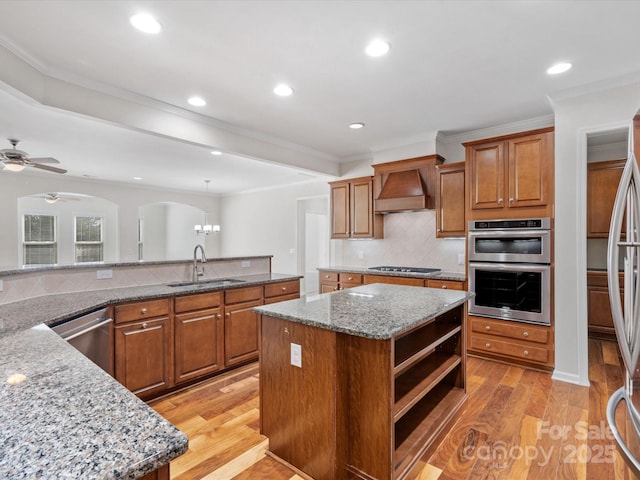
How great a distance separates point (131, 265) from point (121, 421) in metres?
2.63

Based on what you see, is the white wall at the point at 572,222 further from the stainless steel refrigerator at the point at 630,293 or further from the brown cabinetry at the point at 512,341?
the stainless steel refrigerator at the point at 630,293

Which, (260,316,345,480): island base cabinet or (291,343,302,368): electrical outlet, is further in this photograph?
(291,343,302,368): electrical outlet

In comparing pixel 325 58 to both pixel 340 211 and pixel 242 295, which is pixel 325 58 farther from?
pixel 340 211

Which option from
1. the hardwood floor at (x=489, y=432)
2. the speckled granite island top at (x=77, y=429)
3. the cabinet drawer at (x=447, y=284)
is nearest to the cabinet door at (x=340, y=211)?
the cabinet drawer at (x=447, y=284)

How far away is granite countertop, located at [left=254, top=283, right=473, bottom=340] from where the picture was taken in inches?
66.0

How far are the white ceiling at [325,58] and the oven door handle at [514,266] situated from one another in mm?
1588

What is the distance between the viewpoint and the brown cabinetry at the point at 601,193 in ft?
13.2

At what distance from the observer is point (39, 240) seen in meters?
7.05

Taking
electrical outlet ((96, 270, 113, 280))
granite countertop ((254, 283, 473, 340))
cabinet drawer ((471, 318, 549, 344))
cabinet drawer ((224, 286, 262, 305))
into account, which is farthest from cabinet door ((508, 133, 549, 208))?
electrical outlet ((96, 270, 113, 280))

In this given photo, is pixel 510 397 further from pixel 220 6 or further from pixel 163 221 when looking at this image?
pixel 163 221

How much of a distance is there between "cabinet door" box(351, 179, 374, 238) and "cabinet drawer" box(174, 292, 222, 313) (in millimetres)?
2408

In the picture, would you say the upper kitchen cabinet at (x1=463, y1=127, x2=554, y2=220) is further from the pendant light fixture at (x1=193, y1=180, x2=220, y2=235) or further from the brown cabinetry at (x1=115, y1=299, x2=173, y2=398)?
the pendant light fixture at (x1=193, y1=180, x2=220, y2=235)

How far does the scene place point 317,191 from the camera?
6656mm

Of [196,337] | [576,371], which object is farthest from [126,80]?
[576,371]
